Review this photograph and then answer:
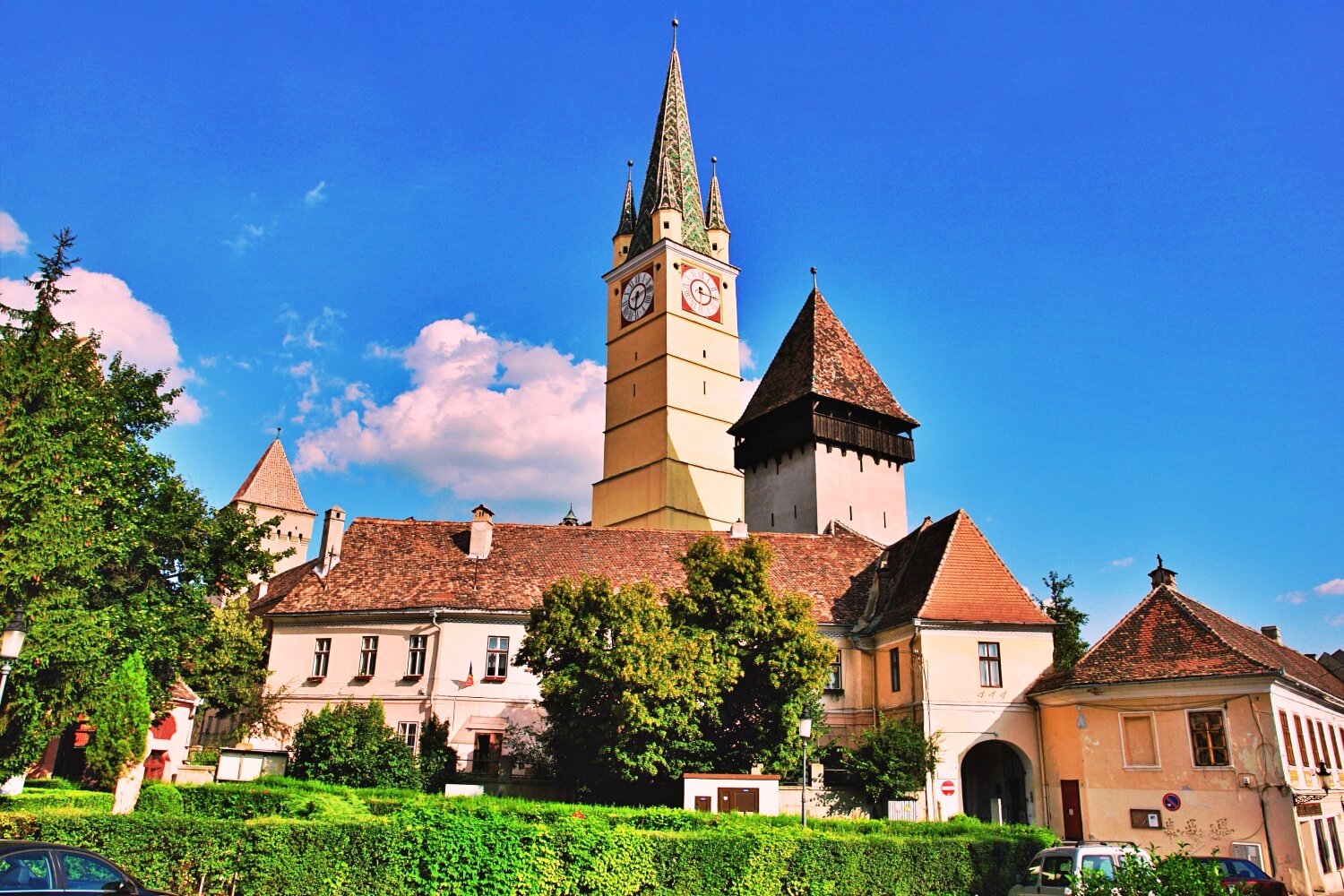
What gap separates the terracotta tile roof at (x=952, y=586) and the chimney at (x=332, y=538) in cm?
→ 1919

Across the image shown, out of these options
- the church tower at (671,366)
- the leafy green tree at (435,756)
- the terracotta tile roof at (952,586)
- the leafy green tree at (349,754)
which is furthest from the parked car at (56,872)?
the church tower at (671,366)

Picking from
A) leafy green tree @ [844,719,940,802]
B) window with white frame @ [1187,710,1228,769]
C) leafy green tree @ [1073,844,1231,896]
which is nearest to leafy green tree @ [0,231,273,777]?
leafy green tree @ [844,719,940,802]

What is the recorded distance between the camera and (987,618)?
31016 millimetres

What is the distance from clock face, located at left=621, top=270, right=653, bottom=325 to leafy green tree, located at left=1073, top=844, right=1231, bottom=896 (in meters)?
57.6

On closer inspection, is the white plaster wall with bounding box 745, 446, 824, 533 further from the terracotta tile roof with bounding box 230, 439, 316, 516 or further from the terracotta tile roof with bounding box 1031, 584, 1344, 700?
the terracotta tile roof with bounding box 230, 439, 316, 516

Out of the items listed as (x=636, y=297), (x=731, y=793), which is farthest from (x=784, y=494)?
(x=636, y=297)

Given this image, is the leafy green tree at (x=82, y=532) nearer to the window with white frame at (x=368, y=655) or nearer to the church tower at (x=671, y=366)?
the window with white frame at (x=368, y=655)

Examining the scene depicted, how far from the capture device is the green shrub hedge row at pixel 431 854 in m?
14.0

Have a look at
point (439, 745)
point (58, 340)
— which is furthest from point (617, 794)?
point (58, 340)

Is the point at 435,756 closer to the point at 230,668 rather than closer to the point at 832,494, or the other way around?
the point at 230,668

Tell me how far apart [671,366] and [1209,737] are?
41.9 metres

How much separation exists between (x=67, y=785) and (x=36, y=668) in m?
3.94

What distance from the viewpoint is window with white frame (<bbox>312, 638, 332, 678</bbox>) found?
33.9 m

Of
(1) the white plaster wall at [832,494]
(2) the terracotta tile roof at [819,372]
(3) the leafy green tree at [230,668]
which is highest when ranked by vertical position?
(2) the terracotta tile roof at [819,372]
